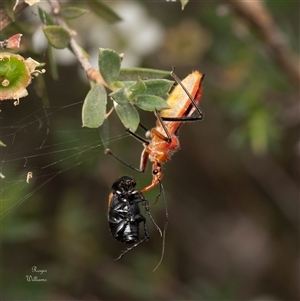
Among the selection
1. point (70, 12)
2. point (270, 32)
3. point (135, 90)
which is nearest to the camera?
point (135, 90)

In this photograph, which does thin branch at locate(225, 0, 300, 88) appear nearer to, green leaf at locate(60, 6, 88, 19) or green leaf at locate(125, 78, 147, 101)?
green leaf at locate(60, 6, 88, 19)

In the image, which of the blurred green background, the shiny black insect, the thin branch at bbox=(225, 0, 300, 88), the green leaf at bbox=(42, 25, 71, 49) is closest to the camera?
the green leaf at bbox=(42, 25, 71, 49)

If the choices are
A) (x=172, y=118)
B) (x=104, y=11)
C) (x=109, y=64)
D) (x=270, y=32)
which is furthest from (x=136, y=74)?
(x=270, y=32)

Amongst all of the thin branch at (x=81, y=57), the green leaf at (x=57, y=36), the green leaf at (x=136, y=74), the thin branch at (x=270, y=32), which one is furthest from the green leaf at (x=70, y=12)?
the thin branch at (x=270, y=32)

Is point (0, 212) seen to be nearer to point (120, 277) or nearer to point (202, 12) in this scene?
point (120, 277)

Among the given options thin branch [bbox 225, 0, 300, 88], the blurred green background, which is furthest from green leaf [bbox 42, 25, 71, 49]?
thin branch [bbox 225, 0, 300, 88]

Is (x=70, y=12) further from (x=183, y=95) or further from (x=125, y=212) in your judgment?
(x=125, y=212)

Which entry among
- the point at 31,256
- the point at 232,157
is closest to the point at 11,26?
the point at 31,256
